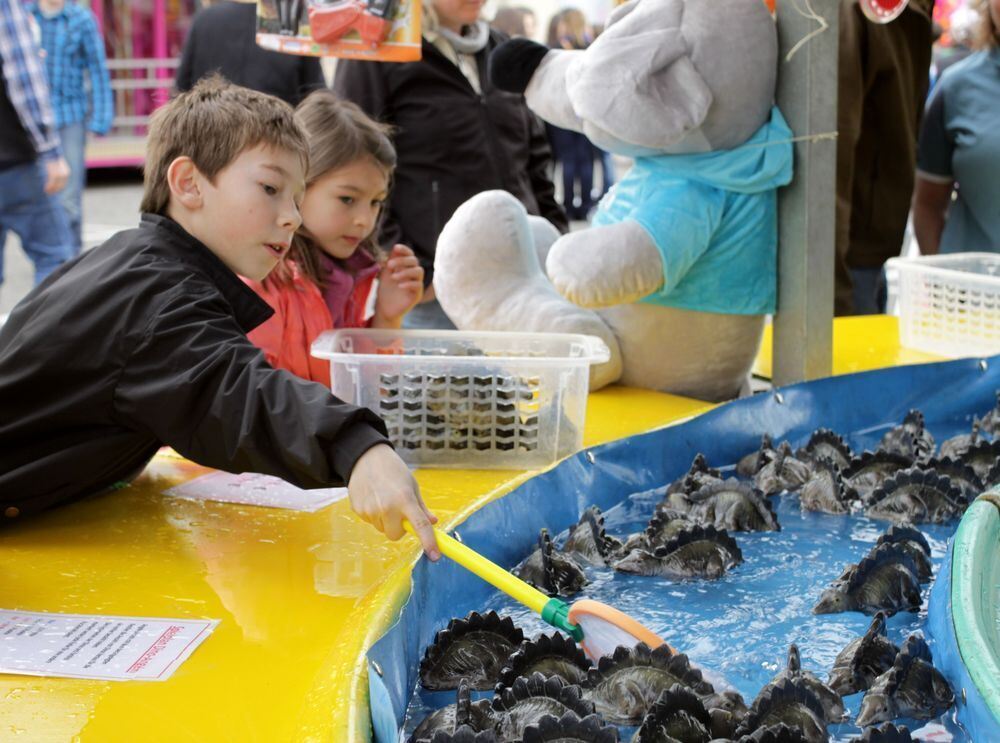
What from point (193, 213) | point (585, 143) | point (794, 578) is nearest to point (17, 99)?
point (193, 213)

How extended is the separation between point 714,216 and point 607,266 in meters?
0.29

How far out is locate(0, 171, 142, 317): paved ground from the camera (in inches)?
242

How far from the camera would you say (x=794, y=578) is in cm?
158

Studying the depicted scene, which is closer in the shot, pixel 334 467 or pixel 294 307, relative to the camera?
pixel 334 467

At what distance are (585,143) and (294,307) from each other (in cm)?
620

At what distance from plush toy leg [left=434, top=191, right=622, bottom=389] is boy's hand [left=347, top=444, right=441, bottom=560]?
3.52 ft

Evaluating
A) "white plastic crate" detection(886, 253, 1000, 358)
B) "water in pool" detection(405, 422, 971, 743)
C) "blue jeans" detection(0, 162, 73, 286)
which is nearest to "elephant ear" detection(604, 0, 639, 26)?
"white plastic crate" detection(886, 253, 1000, 358)

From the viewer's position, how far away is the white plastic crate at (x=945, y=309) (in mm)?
2793

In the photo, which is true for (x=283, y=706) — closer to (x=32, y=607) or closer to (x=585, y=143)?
(x=32, y=607)

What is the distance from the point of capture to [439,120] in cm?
304

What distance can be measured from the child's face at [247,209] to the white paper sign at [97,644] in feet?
2.00

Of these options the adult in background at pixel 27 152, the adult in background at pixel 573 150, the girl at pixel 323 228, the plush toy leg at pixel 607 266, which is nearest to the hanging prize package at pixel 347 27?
the girl at pixel 323 228

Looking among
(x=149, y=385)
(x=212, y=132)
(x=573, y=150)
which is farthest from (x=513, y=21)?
(x=149, y=385)

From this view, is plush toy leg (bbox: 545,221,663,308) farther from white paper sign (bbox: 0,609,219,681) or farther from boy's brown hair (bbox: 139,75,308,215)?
white paper sign (bbox: 0,609,219,681)
